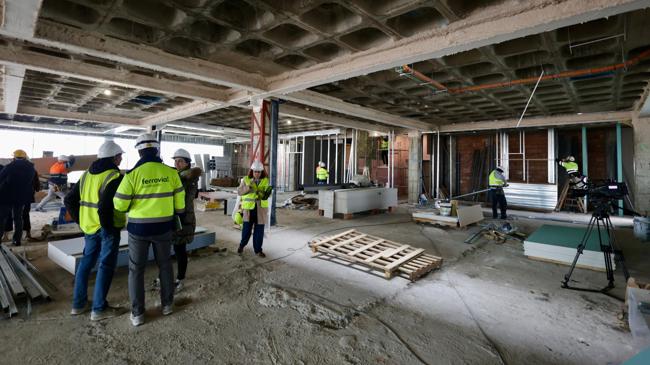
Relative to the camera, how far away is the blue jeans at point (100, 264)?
119 inches

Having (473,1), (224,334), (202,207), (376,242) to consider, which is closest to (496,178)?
(376,242)

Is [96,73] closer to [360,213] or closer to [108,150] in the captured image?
[108,150]

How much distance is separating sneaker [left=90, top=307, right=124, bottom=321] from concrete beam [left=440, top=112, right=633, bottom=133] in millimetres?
13289

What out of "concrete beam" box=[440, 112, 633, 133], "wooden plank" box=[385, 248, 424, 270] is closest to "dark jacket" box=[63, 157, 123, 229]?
"wooden plank" box=[385, 248, 424, 270]

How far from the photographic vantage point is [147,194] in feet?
9.35

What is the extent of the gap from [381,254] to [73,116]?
521 inches

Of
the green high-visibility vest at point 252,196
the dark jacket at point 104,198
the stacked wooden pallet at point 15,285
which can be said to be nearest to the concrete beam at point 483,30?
the green high-visibility vest at point 252,196

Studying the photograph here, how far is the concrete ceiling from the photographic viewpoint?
163 inches

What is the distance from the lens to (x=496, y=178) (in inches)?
358

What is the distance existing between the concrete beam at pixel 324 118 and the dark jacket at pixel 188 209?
6.29 m

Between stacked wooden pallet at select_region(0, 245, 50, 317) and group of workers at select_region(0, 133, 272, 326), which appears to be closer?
A: group of workers at select_region(0, 133, 272, 326)

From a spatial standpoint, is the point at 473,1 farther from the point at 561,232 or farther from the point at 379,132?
the point at 379,132

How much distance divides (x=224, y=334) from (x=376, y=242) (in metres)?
3.35

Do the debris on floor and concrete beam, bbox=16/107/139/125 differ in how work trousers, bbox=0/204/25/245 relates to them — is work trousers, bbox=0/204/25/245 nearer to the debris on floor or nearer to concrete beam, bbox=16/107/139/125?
concrete beam, bbox=16/107/139/125
